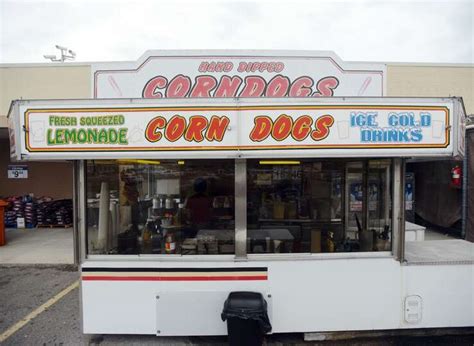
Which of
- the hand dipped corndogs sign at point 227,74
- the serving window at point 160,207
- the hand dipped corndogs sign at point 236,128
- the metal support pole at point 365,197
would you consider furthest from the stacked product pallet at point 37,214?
the metal support pole at point 365,197

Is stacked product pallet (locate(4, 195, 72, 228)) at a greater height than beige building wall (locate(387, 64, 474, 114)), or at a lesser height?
lesser

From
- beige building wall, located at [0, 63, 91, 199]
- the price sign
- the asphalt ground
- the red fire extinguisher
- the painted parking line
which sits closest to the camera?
the asphalt ground

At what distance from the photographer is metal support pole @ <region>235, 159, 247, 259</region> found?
334 cm

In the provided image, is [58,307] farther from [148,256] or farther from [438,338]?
[438,338]

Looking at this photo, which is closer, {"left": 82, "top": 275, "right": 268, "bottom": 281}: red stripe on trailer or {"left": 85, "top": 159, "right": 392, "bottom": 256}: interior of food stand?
{"left": 82, "top": 275, "right": 268, "bottom": 281}: red stripe on trailer

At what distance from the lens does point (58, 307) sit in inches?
173

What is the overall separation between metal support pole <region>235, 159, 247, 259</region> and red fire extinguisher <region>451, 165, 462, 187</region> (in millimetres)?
7733

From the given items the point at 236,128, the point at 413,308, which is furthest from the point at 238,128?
the point at 413,308

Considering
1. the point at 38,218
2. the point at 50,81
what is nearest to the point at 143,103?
the point at 50,81

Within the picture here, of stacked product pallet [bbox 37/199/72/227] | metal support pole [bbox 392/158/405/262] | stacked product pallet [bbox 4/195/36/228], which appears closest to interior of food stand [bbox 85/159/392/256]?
A: metal support pole [bbox 392/158/405/262]

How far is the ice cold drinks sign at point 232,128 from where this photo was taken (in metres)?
3.01

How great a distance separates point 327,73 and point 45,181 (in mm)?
11382

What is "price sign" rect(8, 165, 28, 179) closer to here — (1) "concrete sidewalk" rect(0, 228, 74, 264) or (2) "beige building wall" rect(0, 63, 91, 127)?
(1) "concrete sidewalk" rect(0, 228, 74, 264)

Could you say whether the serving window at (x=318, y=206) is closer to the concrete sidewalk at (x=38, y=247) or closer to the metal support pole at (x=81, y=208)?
the metal support pole at (x=81, y=208)
